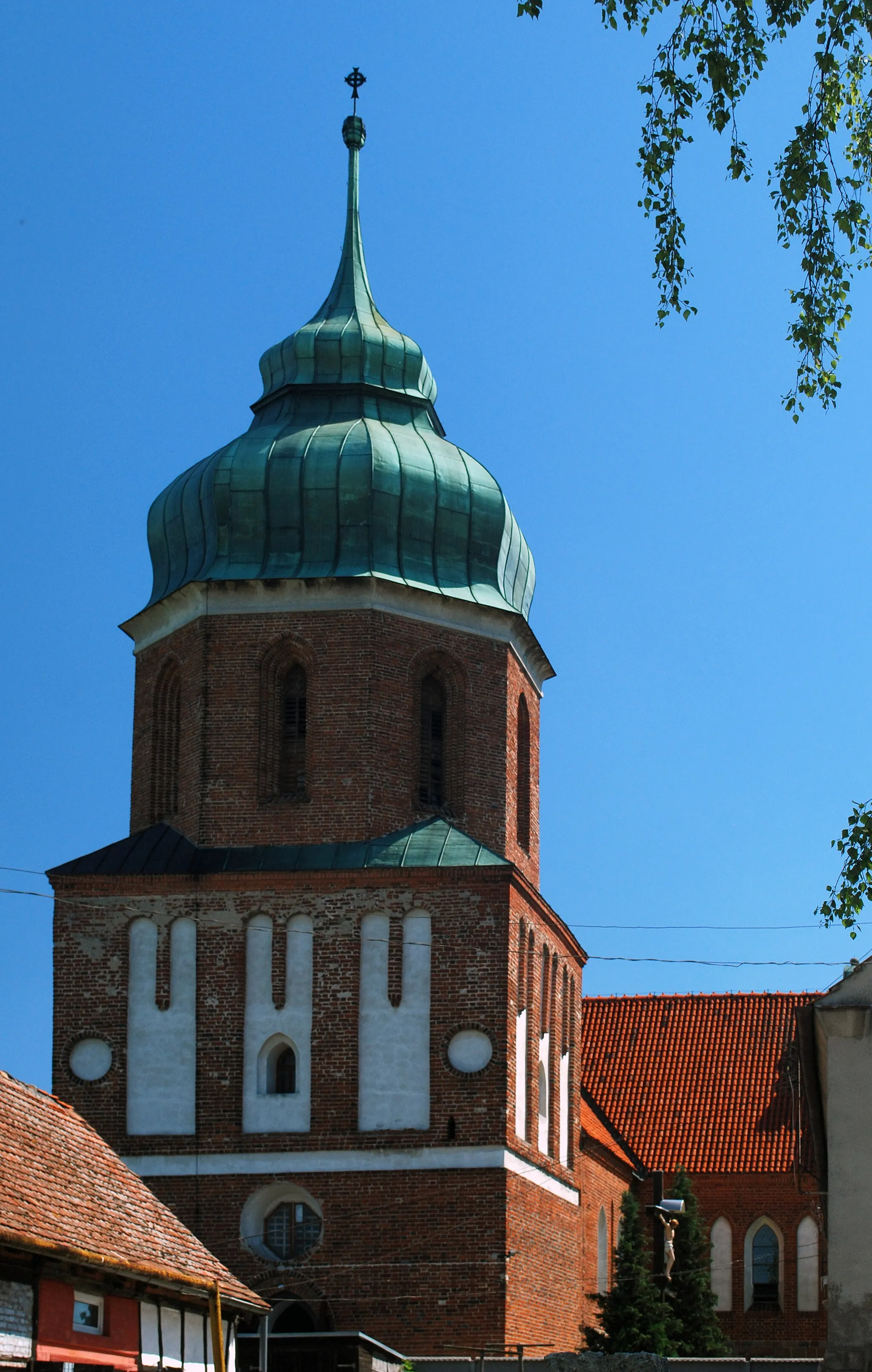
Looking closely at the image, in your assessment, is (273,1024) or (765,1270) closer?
(273,1024)

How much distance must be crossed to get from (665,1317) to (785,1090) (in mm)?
6868

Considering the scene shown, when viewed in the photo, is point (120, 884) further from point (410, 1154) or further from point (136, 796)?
point (410, 1154)

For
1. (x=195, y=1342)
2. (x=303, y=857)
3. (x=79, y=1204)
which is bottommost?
(x=195, y=1342)

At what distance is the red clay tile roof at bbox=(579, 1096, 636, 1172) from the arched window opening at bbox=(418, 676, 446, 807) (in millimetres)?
7857

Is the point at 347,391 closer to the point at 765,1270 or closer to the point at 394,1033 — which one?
the point at 394,1033

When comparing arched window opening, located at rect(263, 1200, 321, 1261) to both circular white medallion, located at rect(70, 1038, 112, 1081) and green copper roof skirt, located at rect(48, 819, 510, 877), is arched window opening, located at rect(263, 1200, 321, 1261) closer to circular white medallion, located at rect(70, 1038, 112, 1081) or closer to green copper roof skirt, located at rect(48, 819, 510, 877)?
circular white medallion, located at rect(70, 1038, 112, 1081)

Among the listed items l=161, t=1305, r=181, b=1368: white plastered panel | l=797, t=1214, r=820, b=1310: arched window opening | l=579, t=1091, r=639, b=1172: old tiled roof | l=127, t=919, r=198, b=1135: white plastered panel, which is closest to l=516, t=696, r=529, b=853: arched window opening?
l=127, t=919, r=198, b=1135: white plastered panel

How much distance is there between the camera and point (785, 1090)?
37.5 meters

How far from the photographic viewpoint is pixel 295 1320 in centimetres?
2716

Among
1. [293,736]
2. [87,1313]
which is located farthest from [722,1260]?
[87,1313]

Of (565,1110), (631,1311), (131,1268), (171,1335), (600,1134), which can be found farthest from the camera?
(600,1134)

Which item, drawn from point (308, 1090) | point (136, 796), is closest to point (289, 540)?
point (136, 796)

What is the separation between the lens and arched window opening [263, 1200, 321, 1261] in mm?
27312

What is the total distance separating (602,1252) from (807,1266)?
4750 mm
